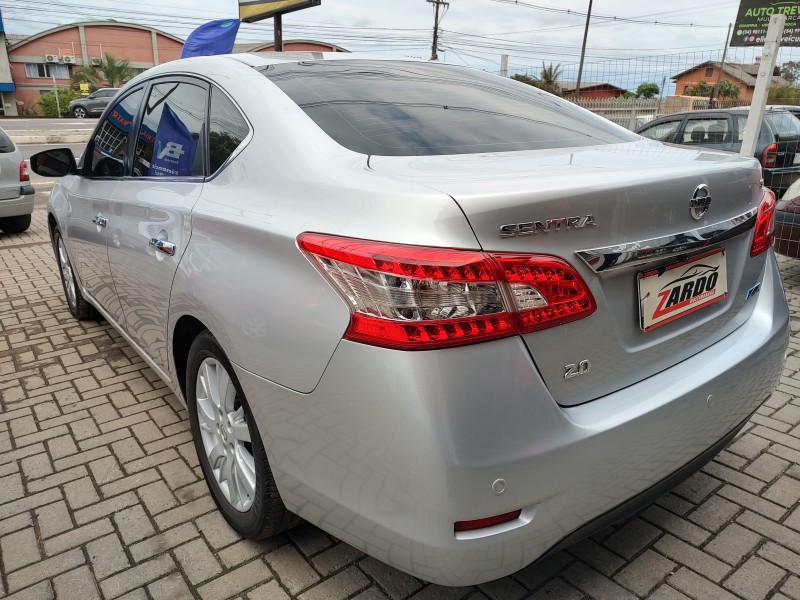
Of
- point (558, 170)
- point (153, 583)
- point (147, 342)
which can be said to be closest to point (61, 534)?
point (153, 583)

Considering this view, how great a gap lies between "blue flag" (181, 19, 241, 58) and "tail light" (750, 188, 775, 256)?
6312mm

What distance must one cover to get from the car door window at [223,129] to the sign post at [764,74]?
19.2ft

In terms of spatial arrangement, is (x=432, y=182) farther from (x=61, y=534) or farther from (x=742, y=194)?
(x=61, y=534)

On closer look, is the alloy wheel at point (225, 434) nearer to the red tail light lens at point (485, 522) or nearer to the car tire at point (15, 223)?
the red tail light lens at point (485, 522)

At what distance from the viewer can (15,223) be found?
8.25m

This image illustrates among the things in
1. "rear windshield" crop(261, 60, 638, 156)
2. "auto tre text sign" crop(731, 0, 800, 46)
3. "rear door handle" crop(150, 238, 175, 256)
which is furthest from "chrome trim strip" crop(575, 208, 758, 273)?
"auto tre text sign" crop(731, 0, 800, 46)

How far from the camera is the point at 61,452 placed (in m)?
2.90

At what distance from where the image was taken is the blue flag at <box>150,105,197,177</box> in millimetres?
2465

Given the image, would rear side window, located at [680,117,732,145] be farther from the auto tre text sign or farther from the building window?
the building window

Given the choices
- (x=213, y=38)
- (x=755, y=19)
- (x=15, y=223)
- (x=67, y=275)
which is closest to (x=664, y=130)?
(x=755, y=19)

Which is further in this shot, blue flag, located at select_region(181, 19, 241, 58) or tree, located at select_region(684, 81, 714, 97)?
tree, located at select_region(684, 81, 714, 97)

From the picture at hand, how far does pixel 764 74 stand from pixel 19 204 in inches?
337

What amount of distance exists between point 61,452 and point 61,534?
680 millimetres

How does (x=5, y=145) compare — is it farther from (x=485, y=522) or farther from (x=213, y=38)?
(x=485, y=522)
